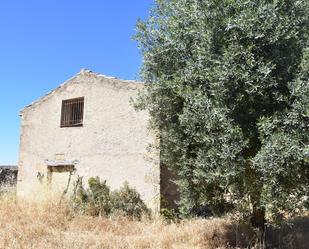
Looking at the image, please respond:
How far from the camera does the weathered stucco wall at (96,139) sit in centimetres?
1385

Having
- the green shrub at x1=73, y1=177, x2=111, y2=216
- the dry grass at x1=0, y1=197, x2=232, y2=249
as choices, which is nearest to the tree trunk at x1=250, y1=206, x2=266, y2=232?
the dry grass at x1=0, y1=197, x2=232, y2=249

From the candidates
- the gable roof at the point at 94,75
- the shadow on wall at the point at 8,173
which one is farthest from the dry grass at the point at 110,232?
the shadow on wall at the point at 8,173

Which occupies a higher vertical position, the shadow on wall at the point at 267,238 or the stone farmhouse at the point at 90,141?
the stone farmhouse at the point at 90,141

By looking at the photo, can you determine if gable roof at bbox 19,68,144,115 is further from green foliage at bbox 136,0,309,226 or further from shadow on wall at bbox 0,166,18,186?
shadow on wall at bbox 0,166,18,186

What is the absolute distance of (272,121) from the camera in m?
7.36

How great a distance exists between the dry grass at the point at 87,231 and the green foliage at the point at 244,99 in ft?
6.17

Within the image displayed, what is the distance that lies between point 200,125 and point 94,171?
8.31 meters

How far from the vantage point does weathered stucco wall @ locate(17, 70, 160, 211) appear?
13.9 metres

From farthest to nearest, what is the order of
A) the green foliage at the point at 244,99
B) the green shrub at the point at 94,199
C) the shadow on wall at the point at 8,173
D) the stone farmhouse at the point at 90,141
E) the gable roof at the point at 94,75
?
1. the shadow on wall at the point at 8,173
2. the gable roof at the point at 94,75
3. the stone farmhouse at the point at 90,141
4. the green shrub at the point at 94,199
5. the green foliage at the point at 244,99

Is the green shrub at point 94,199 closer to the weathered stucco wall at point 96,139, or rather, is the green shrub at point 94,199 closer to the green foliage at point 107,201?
the green foliage at point 107,201

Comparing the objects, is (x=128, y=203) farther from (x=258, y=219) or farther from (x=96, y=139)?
(x=258, y=219)

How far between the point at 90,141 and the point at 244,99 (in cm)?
924

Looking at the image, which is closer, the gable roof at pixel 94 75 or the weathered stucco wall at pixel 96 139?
the weathered stucco wall at pixel 96 139

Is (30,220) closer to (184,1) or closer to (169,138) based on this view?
(169,138)
